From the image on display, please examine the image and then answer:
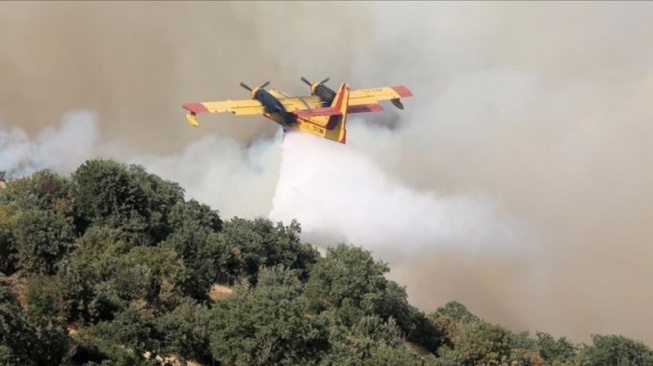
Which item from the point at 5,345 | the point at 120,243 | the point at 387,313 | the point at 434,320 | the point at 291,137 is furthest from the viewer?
the point at 291,137

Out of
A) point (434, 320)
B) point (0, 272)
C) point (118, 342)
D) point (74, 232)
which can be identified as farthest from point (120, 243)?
point (434, 320)

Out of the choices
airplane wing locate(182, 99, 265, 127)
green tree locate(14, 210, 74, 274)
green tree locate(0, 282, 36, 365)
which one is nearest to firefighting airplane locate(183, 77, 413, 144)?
airplane wing locate(182, 99, 265, 127)

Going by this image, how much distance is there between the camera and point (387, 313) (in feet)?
224

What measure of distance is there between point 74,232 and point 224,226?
2306cm

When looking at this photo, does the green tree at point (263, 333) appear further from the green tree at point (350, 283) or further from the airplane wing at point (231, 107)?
the airplane wing at point (231, 107)

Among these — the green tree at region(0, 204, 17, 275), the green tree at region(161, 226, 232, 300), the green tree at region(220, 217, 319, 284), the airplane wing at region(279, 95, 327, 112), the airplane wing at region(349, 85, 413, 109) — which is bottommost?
the green tree at region(0, 204, 17, 275)

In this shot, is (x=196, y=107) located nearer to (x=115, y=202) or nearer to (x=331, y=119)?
(x=331, y=119)

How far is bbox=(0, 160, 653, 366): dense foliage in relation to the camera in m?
45.9

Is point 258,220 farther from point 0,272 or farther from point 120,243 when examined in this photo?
point 0,272

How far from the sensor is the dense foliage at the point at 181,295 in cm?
4591

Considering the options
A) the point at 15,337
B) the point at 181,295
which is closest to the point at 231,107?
the point at 181,295

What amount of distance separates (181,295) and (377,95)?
180 feet

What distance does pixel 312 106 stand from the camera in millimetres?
101750

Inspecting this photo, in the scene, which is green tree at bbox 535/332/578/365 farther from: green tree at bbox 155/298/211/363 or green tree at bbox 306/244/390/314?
green tree at bbox 155/298/211/363
